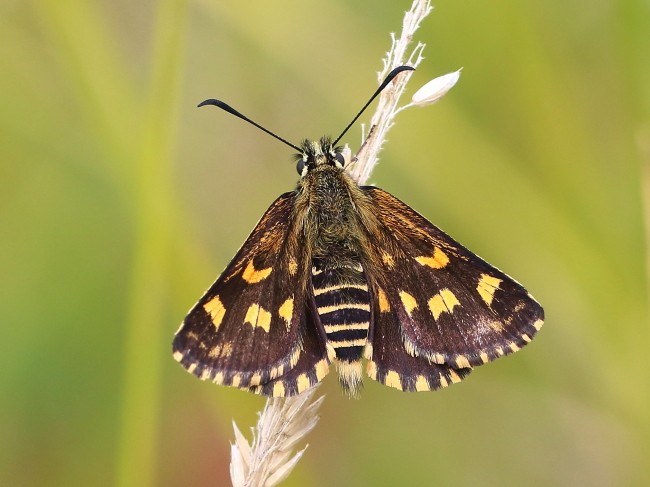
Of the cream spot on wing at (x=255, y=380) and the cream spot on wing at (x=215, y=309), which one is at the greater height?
the cream spot on wing at (x=215, y=309)

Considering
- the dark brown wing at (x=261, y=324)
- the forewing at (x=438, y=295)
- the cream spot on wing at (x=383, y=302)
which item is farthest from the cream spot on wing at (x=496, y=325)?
the dark brown wing at (x=261, y=324)

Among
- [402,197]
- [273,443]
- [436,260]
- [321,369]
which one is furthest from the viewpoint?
[402,197]

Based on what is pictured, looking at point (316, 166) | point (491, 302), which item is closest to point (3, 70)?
point (316, 166)

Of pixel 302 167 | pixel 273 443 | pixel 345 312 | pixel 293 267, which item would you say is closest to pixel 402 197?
pixel 302 167

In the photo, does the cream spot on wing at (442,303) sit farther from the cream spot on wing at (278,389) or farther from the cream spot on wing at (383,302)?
the cream spot on wing at (278,389)

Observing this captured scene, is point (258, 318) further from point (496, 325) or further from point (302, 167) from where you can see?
point (496, 325)

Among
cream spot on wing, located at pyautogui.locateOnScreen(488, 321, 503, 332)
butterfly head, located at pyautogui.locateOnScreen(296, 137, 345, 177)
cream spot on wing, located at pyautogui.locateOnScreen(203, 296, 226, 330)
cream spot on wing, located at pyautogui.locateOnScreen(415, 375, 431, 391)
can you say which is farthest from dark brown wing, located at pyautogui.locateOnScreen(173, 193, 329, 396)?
cream spot on wing, located at pyautogui.locateOnScreen(488, 321, 503, 332)

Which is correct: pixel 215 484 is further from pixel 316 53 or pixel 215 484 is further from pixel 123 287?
pixel 316 53
